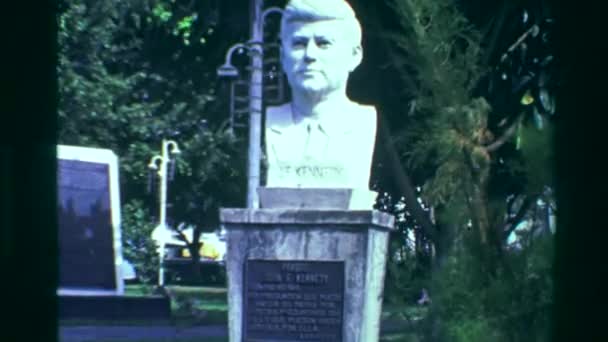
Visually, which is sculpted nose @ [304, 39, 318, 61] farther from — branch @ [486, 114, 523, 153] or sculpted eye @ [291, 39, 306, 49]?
branch @ [486, 114, 523, 153]

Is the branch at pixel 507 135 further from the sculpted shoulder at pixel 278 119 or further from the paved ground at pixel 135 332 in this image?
the paved ground at pixel 135 332

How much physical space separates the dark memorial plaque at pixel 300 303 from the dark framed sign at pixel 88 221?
8908mm

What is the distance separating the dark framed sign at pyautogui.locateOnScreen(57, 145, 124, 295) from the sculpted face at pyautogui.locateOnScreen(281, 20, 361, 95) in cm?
867

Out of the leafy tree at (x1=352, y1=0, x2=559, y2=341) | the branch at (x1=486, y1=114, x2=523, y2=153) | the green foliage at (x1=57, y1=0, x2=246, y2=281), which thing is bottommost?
the leafy tree at (x1=352, y1=0, x2=559, y2=341)

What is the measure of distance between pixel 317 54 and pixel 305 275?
5.43 feet

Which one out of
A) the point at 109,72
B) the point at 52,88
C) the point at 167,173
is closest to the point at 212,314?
the point at 167,173

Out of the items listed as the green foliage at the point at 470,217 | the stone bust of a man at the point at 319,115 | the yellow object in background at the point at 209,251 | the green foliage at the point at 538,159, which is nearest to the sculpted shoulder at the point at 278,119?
the stone bust of a man at the point at 319,115

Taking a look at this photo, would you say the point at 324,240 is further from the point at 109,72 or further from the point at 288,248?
the point at 109,72

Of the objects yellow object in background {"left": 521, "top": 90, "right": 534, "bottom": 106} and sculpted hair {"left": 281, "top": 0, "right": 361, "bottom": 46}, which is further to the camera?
yellow object in background {"left": 521, "top": 90, "right": 534, "bottom": 106}

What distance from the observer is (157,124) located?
28016mm

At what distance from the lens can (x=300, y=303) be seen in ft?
34.8

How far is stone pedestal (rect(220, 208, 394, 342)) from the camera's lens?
10602 mm

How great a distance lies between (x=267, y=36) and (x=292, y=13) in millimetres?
10789

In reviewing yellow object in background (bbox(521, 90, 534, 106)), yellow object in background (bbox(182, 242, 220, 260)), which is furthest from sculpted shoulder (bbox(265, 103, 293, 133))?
yellow object in background (bbox(182, 242, 220, 260))
